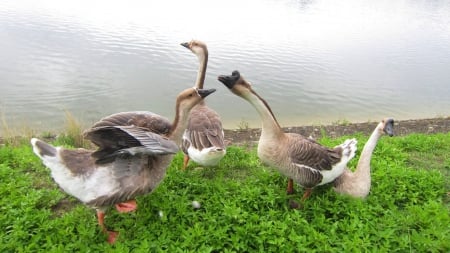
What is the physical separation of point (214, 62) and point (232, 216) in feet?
30.8

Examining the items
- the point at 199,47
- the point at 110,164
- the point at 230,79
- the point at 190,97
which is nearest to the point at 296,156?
the point at 230,79

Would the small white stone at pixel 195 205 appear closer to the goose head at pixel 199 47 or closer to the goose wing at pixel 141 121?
the goose wing at pixel 141 121

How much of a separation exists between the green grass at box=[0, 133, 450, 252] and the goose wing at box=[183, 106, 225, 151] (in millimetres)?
428

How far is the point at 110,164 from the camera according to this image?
132 inches

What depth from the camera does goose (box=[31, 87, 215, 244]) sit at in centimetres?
309

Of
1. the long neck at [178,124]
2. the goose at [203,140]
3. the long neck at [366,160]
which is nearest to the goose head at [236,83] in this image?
the long neck at [178,124]

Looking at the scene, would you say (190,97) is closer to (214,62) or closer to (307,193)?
(307,193)

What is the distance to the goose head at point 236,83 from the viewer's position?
347 cm

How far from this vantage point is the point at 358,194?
4.12 m

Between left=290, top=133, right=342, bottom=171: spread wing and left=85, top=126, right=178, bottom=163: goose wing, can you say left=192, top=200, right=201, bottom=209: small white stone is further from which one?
left=290, top=133, right=342, bottom=171: spread wing

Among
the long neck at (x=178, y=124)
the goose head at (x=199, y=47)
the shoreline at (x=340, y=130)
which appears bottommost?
the shoreline at (x=340, y=130)

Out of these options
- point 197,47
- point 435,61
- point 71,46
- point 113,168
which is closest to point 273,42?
point 435,61

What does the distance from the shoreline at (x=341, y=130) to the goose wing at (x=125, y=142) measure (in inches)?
136

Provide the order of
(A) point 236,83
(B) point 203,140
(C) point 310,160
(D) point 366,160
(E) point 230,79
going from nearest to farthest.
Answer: (E) point 230,79, (A) point 236,83, (C) point 310,160, (D) point 366,160, (B) point 203,140
